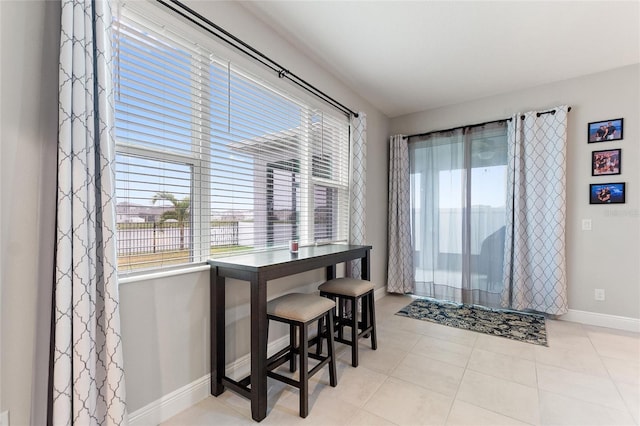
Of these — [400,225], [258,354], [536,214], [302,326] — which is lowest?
[258,354]

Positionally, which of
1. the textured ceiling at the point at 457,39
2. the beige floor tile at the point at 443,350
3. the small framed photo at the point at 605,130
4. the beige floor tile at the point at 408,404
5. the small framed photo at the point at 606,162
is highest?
the textured ceiling at the point at 457,39

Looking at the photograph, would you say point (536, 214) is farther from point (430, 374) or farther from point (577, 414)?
point (430, 374)


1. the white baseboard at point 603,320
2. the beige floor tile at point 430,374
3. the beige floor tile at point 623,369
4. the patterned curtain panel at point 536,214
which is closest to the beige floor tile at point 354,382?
the beige floor tile at point 430,374

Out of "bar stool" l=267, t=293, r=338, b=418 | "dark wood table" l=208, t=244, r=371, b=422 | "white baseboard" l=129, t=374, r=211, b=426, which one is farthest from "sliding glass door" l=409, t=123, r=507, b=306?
"white baseboard" l=129, t=374, r=211, b=426

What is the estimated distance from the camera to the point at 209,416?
1635 mm

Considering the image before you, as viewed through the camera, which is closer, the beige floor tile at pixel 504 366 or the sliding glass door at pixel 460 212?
the beige floor tile at pixel 504 366

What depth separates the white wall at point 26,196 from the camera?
1100 millimetres

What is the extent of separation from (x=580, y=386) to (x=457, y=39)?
2682mm

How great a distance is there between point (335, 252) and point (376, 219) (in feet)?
5.67

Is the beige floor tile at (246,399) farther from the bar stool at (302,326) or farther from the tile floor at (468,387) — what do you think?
the bar stool at (302,326)

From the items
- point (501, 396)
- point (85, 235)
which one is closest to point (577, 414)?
point (501, 396)

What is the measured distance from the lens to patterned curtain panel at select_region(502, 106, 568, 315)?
301cm

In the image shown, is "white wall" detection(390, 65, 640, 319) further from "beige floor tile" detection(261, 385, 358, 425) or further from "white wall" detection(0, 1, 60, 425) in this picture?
"white wall" detection(0, 1, 60, 425)

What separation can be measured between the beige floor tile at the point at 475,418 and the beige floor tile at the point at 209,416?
1.14 metres
